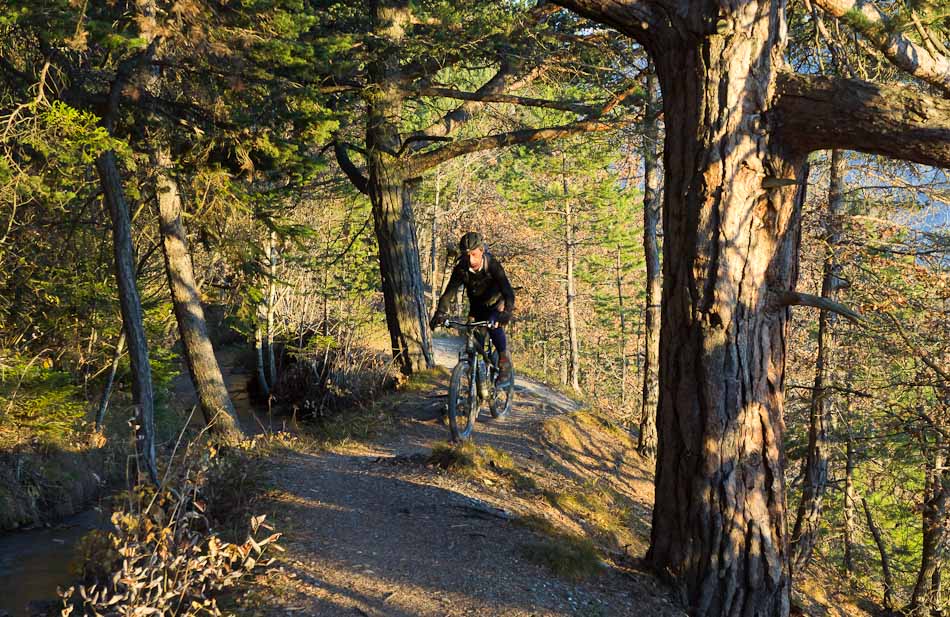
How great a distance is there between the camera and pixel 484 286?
830 centimetres

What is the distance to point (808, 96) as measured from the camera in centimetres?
439

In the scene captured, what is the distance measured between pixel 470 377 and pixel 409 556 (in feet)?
11.2

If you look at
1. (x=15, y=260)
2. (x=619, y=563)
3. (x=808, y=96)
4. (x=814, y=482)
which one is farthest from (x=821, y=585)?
(x=15, y=260)

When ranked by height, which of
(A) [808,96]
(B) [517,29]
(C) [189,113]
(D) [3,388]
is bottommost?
(D) [3,388]

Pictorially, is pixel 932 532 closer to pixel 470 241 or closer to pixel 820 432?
pixel 820 432

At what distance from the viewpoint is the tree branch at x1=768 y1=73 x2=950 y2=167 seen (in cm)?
394

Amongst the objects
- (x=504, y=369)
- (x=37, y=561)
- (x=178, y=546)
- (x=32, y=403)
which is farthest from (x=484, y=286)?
(x=32, y=403)

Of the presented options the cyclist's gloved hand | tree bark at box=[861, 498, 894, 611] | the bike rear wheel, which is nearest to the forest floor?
the bike rear wheel

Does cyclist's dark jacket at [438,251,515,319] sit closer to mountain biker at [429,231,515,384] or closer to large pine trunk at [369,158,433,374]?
mountain biker at [429,231,515,384]

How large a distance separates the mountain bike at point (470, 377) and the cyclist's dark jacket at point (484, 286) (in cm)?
25

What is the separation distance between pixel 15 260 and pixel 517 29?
7625mm

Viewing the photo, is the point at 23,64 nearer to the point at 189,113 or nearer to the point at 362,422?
the point at 189,113

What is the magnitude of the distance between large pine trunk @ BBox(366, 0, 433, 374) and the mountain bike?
357cm

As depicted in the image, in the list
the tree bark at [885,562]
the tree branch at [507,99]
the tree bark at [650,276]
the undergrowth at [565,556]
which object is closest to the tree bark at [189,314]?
the tree branch at [507,99]
